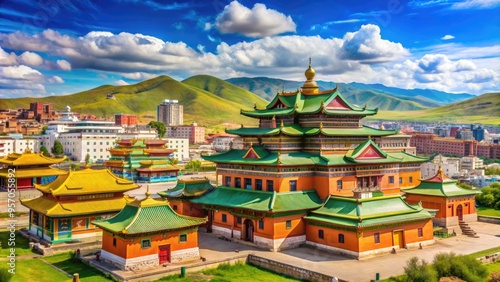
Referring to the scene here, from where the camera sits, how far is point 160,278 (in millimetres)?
22750

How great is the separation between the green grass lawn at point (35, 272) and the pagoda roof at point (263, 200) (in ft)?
36.0

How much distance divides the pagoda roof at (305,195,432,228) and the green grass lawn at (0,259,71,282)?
47.9 feet

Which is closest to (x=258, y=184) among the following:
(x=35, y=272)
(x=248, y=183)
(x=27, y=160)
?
(x=248, y=183)

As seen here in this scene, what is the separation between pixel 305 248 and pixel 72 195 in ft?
50.7

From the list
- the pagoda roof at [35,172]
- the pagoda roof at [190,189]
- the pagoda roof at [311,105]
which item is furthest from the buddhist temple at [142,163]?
the pagoda roof at [311,105]

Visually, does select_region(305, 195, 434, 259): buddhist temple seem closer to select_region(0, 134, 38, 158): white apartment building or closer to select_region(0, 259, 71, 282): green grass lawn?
select_region(0, 259, 71, 282): green grass lawn

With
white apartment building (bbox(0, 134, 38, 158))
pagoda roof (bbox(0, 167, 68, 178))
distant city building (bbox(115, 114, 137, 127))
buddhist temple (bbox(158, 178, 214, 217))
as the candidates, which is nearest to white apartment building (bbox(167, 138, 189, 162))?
white apartment building (bbox(0, 134, 38, 158))

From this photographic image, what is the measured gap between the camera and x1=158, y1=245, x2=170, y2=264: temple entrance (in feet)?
81.3

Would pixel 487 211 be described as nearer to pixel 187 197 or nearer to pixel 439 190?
pixel 439 190

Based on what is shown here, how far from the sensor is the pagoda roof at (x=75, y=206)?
29.3 metres

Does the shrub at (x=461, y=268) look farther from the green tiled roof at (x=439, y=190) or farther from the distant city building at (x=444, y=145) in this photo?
the distant city building at (x=444, y=145)

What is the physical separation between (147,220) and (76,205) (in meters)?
8.19

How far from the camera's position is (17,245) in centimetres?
2972

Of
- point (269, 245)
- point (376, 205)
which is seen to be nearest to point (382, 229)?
point (376, 205)
